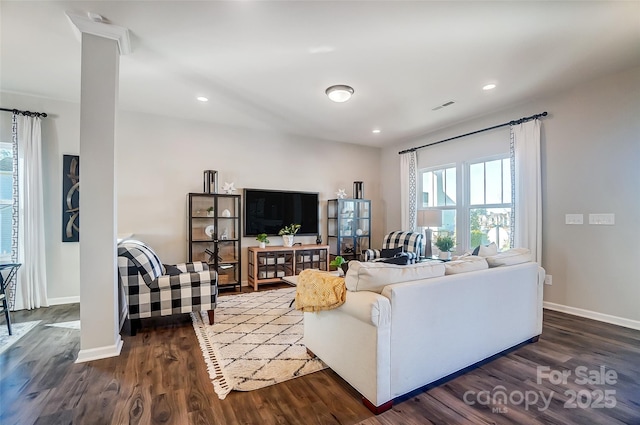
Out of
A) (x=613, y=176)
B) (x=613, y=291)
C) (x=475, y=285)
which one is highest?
(x=613, y=176)

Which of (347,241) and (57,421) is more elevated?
(347,241)

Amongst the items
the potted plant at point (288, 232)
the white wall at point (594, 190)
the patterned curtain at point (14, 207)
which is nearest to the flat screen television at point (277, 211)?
the potted plant at point (288, 232)

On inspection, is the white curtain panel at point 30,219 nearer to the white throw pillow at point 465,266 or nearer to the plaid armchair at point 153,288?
the plaid armchair at point 153,288

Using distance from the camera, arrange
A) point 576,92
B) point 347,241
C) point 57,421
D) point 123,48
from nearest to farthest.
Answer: point 57,421 < point 123,48 < point 576,92 < point 347,241

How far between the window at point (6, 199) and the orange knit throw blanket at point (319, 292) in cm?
404

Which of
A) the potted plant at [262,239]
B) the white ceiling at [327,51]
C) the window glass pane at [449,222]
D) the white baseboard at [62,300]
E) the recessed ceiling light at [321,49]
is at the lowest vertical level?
the white baseboard at [62,300]

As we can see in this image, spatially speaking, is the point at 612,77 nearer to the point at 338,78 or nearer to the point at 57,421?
the point at 338,78

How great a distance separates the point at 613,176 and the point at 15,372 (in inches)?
236

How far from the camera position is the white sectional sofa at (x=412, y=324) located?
1.75m

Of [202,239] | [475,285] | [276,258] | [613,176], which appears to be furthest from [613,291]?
[202,239]

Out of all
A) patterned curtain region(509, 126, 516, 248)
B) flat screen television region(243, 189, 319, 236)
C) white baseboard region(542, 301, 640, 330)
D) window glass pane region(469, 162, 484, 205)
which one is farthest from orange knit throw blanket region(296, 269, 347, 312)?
window glass pane region(469, 162, 484, 205)

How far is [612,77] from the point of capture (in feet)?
10.7

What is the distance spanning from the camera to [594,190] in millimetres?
3395

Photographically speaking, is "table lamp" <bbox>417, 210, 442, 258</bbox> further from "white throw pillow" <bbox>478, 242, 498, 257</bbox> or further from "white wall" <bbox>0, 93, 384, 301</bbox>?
"white wall" <bbox>0, 93, 384, 301</bbox>
